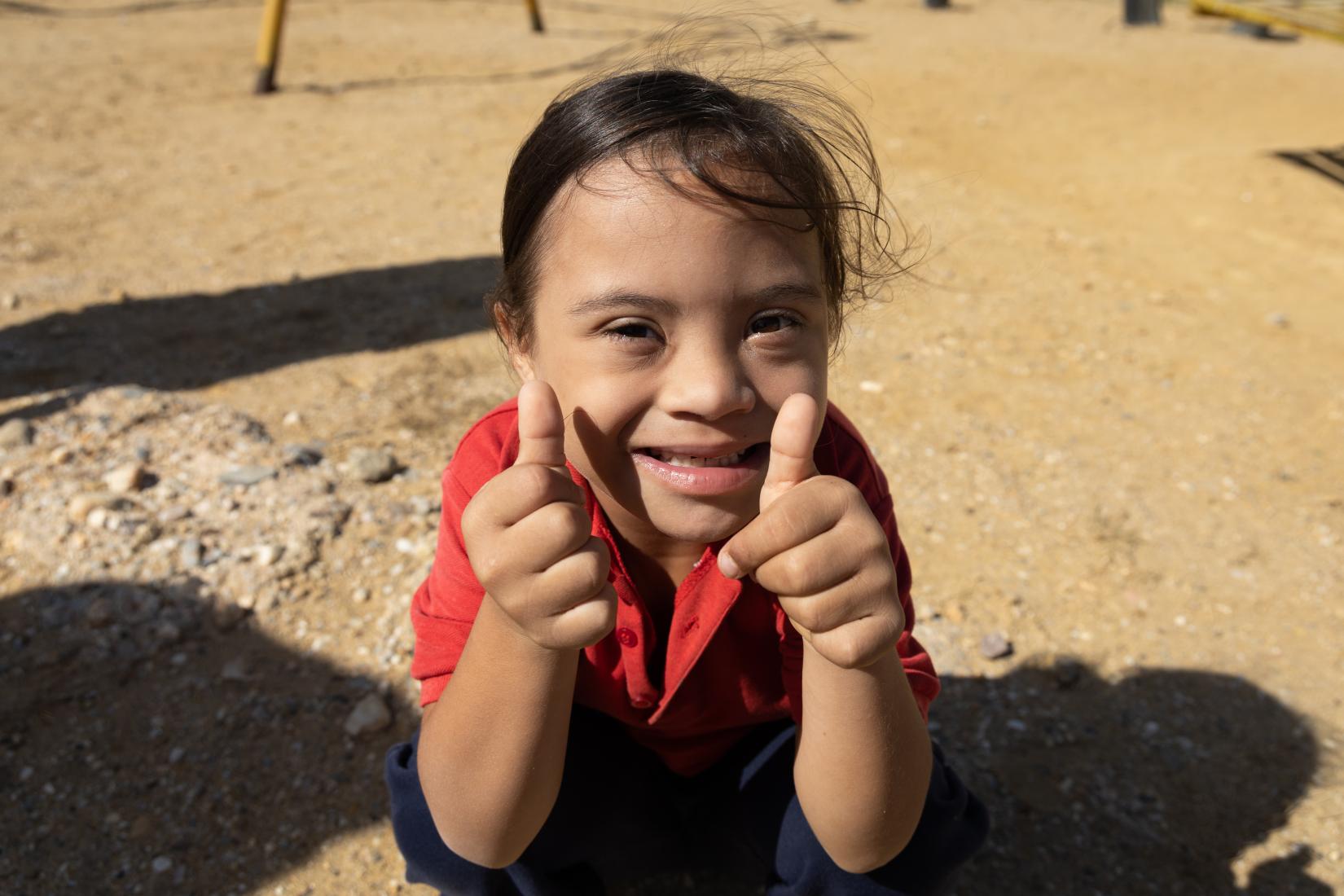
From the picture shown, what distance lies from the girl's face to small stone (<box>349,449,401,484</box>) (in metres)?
1.67

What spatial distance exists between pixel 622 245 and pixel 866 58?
852 cm

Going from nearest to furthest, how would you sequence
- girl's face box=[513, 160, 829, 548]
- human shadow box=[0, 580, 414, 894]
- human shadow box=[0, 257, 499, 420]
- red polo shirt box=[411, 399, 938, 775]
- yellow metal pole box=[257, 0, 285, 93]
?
girl's face box=[513, 160, 829, 548]
red polo shirt box=[411, 399, 938, 775]
human shadow box=[0, 580, 414, 894]
human shadow box=[0, 257, 499, 420]
yellow metal pole box=[257, 0, 285, 93]

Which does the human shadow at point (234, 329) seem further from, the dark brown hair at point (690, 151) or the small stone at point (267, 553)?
the dark brown hair at point (690, 151)

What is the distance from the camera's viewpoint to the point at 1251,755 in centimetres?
220

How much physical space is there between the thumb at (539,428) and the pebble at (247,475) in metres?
1.83

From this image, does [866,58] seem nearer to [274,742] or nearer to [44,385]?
[44,385]

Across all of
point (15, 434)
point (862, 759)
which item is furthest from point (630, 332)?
point (15, 434)

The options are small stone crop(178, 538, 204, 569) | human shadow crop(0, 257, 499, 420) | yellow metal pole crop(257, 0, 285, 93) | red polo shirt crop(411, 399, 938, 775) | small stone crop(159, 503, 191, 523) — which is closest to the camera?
red polo shirt crop(411, 399, 938, 775)

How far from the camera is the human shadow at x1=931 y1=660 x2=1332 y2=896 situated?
196 centimetres

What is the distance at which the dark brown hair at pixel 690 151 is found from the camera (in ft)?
4.38

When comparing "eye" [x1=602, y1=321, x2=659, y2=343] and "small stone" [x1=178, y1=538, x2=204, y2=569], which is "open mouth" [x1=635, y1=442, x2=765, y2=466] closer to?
"eye" [x1=602, y1=321, x2=659, y2=343]

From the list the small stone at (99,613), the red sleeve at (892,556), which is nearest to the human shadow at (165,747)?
the small stone at (99,613)

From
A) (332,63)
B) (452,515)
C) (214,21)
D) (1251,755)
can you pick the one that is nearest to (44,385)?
(452,515)

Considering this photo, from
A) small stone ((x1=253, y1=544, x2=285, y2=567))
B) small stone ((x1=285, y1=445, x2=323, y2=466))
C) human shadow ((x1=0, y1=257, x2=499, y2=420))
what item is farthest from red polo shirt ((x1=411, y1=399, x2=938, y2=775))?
human shadow ((x1=0, y1=257, x2=499, y2=420))
